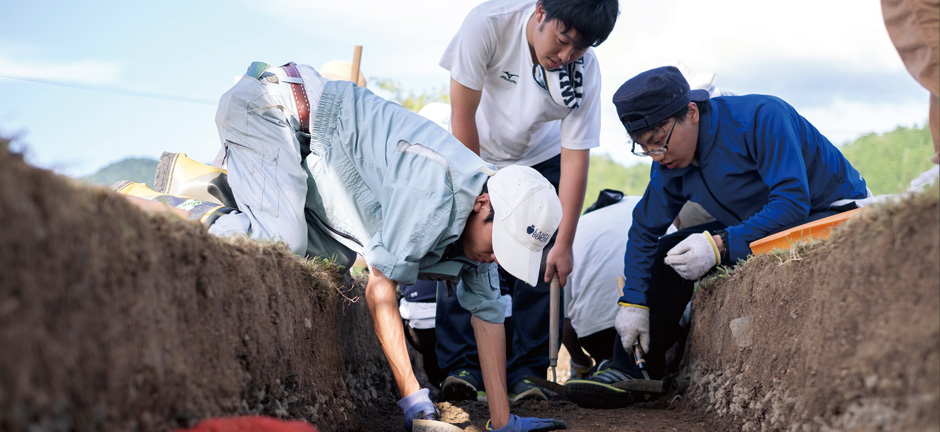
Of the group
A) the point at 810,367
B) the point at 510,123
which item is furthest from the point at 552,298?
the point at 810,367

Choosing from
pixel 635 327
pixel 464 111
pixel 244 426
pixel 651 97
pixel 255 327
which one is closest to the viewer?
pixel 244 426

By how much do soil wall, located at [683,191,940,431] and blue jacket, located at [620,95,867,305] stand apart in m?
0.33

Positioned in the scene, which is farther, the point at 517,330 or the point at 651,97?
the point at 517,330

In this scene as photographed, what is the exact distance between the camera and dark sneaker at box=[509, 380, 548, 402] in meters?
3.26

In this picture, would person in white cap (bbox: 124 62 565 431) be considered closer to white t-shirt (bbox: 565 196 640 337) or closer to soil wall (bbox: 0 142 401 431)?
soil wall (bbox: 0 142 401 431)

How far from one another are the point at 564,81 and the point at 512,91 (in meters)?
0.27

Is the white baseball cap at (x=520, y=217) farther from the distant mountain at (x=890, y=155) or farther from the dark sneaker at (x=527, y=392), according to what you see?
the distant mountain at (x=890, y=155)

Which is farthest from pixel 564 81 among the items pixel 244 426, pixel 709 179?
pixel 244 426

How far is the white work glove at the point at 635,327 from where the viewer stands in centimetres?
339

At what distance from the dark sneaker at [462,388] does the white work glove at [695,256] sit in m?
1.02

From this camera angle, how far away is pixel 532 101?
3.19 m

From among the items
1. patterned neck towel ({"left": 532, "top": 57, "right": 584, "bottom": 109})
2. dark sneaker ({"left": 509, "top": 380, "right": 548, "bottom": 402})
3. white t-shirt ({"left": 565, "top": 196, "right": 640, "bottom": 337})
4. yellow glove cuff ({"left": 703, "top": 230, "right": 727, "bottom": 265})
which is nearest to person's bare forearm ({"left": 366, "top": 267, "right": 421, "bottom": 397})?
dark sneaker ({"left": 509, "top": 380, "right": 548, "bottom": 402})

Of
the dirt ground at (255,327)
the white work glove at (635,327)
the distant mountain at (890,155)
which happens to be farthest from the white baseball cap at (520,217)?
the distant mountain at (890,155)

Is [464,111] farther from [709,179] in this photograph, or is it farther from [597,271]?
[597,271]
